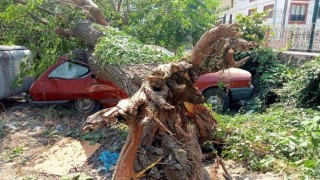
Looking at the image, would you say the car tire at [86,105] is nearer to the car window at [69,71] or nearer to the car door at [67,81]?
the car door at [67,81]

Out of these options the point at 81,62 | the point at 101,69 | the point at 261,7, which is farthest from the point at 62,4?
the point at 261,7

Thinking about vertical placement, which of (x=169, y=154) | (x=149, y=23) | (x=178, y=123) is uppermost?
(x=149, y=23)

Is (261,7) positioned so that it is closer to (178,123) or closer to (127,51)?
(127,51)

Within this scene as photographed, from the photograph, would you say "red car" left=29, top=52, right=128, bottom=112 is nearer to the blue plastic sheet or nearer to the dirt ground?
the dirt ground

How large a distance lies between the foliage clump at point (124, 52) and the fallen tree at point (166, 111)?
0.02 m

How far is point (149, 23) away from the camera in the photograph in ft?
31.9

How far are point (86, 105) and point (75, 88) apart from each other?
21.8 inches

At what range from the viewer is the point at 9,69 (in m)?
9.46

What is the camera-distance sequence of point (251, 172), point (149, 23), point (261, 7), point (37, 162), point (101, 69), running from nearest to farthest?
1. point (251, 172)
2. point (37, 162)
3. point (101, 69)
4. point (149, 23)
5. point (261, 7)

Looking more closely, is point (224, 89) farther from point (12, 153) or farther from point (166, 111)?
point (12, 153)

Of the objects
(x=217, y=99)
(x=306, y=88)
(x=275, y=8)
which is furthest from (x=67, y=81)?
(x=275, y=8)

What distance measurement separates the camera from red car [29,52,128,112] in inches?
312

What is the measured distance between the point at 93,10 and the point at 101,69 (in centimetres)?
214

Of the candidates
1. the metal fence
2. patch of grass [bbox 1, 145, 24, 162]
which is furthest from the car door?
the metal fence
